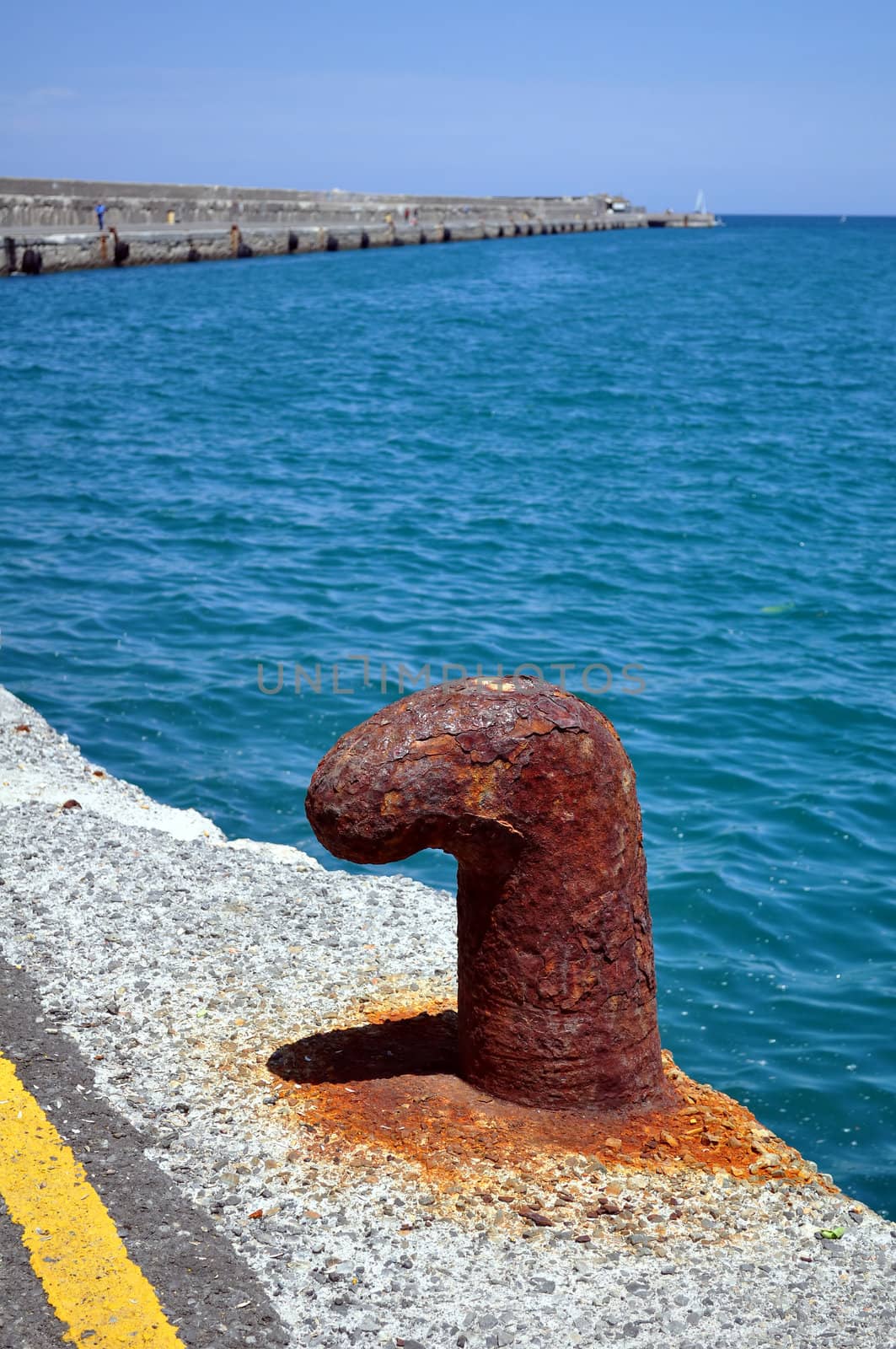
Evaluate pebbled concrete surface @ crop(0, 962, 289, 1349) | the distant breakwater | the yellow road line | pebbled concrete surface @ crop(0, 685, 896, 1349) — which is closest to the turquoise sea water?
pebbled concrete surface @ crop(0, 685, 896, 1349)

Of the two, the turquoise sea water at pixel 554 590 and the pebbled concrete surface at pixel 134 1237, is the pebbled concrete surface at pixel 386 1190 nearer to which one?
the pebbled concrete surface at pixel 134 1237

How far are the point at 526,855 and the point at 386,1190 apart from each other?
962mm

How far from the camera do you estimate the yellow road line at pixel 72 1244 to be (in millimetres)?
3012

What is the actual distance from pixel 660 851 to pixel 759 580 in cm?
645

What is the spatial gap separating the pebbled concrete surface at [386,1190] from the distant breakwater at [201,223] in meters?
37.1

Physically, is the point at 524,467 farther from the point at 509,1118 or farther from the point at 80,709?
the point at 509,1118

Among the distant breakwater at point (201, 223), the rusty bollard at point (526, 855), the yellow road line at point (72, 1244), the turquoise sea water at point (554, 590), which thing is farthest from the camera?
the distant breakwater at point (201, 223)

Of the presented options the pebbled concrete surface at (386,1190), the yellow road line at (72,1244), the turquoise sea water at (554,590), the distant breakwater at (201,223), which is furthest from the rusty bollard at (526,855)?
the distant breakwater at (201,223)

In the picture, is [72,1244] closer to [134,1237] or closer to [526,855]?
[134,1237]

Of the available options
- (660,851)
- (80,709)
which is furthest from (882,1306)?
(80,709)

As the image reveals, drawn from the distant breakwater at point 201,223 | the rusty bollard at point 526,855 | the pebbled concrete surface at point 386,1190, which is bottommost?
the pebbled concrete surface at point 386,1190

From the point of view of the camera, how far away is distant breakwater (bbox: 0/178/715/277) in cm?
4144

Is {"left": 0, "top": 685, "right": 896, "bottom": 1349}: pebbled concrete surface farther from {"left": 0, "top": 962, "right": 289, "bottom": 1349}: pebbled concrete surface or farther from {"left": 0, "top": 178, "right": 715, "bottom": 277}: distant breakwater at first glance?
{"left": 0, "top": 178, "right": 715, "bottom": 277}: distant breakwater

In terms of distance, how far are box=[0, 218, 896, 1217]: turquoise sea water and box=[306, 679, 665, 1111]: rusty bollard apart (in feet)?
A: 6.44
